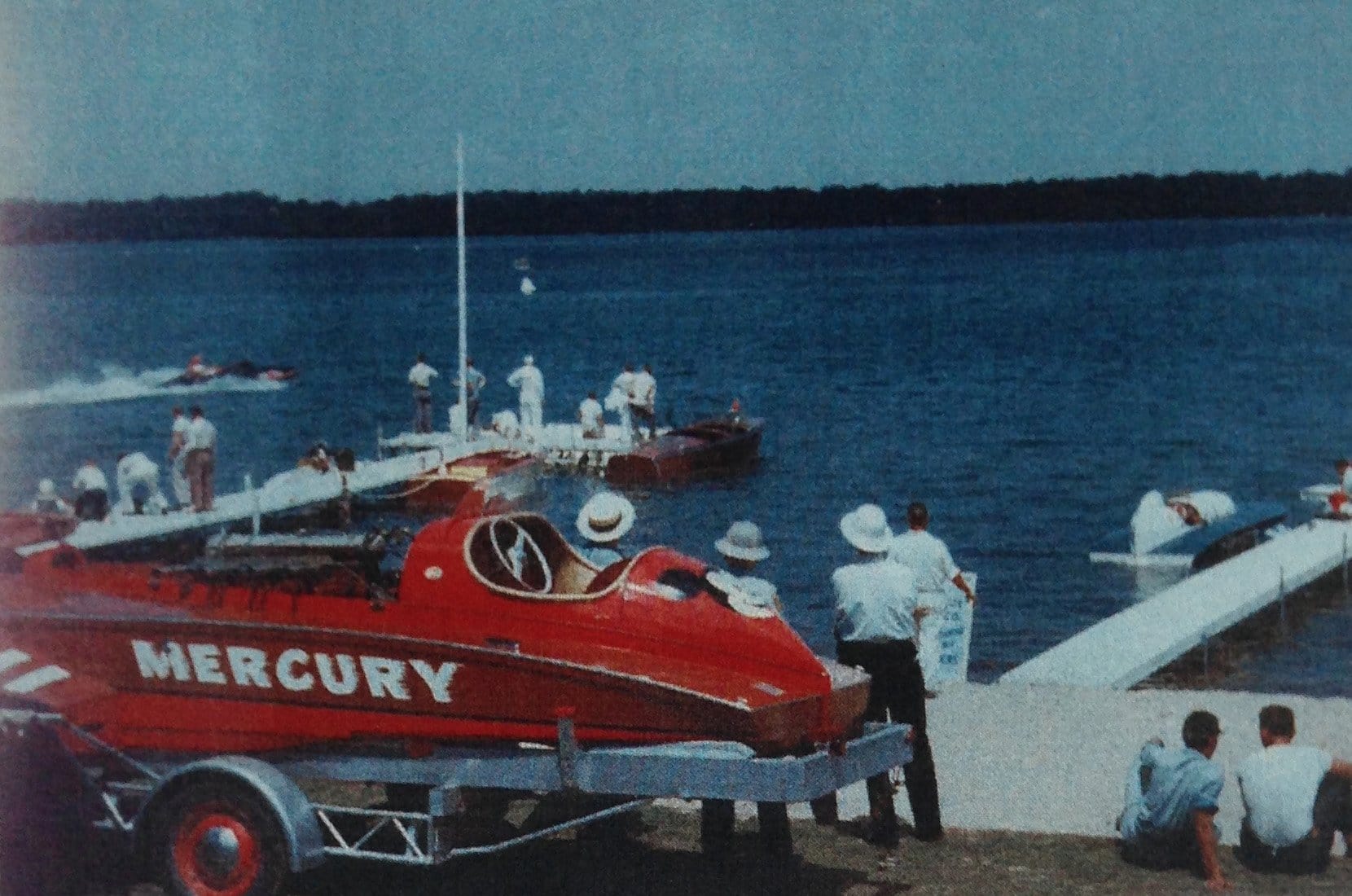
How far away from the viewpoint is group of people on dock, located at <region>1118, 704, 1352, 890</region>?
7.64m

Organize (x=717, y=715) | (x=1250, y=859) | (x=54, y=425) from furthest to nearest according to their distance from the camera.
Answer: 1. (x=54, y=425)
2. (x=1250, y=859)
3. (x=717, y=715)

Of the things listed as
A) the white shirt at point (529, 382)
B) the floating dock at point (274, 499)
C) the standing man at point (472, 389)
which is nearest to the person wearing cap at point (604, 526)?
the floating dock at point (274, 499)

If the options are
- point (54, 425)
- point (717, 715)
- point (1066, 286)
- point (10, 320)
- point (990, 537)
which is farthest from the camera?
point (1066, 286)

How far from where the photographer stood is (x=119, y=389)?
58156 mm

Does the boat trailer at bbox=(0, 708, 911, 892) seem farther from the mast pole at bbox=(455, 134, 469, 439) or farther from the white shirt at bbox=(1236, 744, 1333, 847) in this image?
the mast pole at bbox=(455, 134, 469, 439)

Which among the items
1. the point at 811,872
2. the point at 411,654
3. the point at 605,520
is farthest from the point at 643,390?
the point at 411,654

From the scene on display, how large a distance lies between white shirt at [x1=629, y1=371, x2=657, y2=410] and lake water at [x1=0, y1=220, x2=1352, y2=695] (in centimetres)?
206

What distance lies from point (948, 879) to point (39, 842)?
3691 millimetres

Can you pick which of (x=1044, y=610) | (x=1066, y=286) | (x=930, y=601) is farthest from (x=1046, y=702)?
(x=1066, y=286)

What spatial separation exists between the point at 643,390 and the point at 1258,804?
28.4 meters

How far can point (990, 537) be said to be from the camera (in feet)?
105

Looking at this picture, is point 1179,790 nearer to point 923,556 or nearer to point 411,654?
point 923,556

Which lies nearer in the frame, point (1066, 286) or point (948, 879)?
point (948, 879)

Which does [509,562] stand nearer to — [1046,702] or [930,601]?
[930,601]
